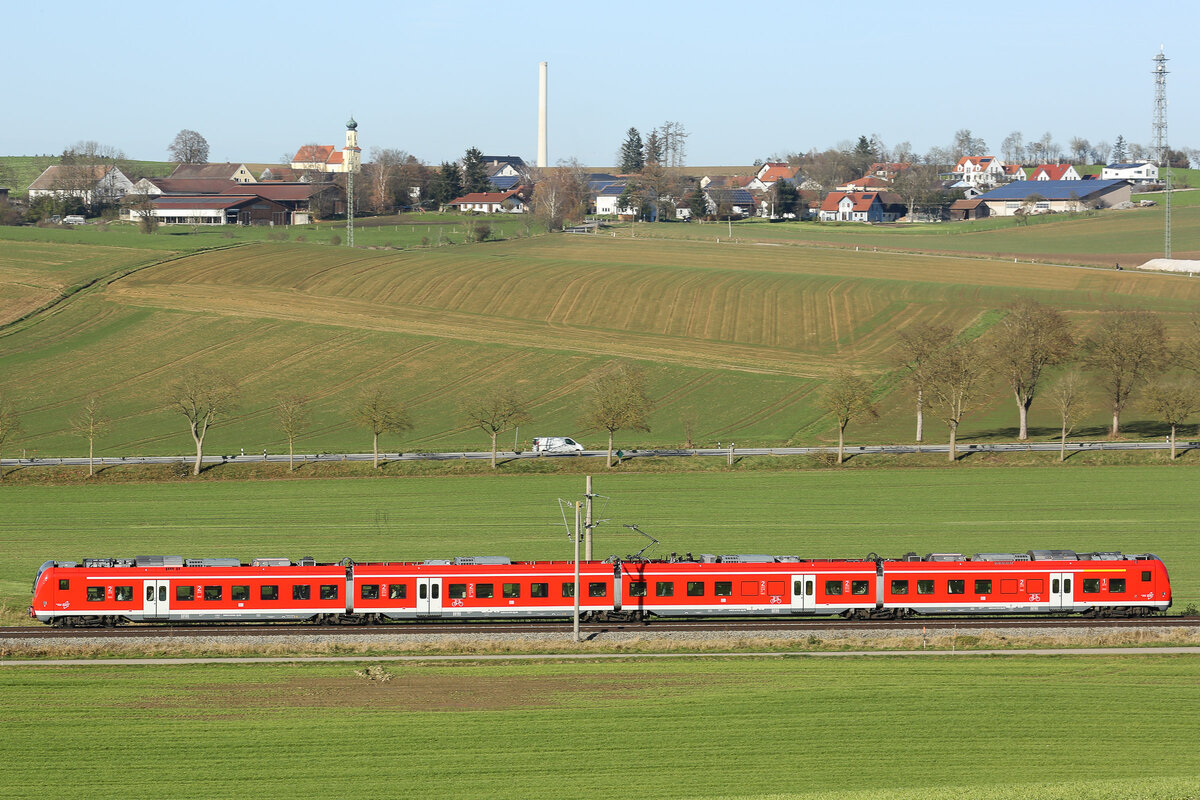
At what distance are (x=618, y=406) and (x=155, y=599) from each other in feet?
138

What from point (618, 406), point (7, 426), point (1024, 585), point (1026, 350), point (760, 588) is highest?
point (1026, 350)

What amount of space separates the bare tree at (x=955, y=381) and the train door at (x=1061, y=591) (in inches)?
1427

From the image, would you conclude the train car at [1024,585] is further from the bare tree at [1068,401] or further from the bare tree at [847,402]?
the bare tree at [1068,401]

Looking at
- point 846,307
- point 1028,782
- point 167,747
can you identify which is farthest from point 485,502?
point 846,307

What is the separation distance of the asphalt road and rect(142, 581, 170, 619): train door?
120ft

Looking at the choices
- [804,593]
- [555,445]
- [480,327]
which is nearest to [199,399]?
[555,445]

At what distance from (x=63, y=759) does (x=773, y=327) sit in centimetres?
9145

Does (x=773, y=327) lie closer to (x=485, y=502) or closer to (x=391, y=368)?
(x=391, y=368)

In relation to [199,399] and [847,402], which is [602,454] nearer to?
[847,402]

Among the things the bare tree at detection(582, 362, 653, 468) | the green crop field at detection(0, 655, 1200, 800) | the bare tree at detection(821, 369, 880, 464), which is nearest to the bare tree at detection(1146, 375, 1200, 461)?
the bare tree at detection(821, 369, 880, 464)

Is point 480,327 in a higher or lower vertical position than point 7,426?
higher

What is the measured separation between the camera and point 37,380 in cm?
10300

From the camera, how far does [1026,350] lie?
89.9 metres

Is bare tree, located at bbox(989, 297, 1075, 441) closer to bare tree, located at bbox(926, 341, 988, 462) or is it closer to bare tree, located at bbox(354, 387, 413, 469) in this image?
bare tree, located at bbox(926, 341, 988, 462)
